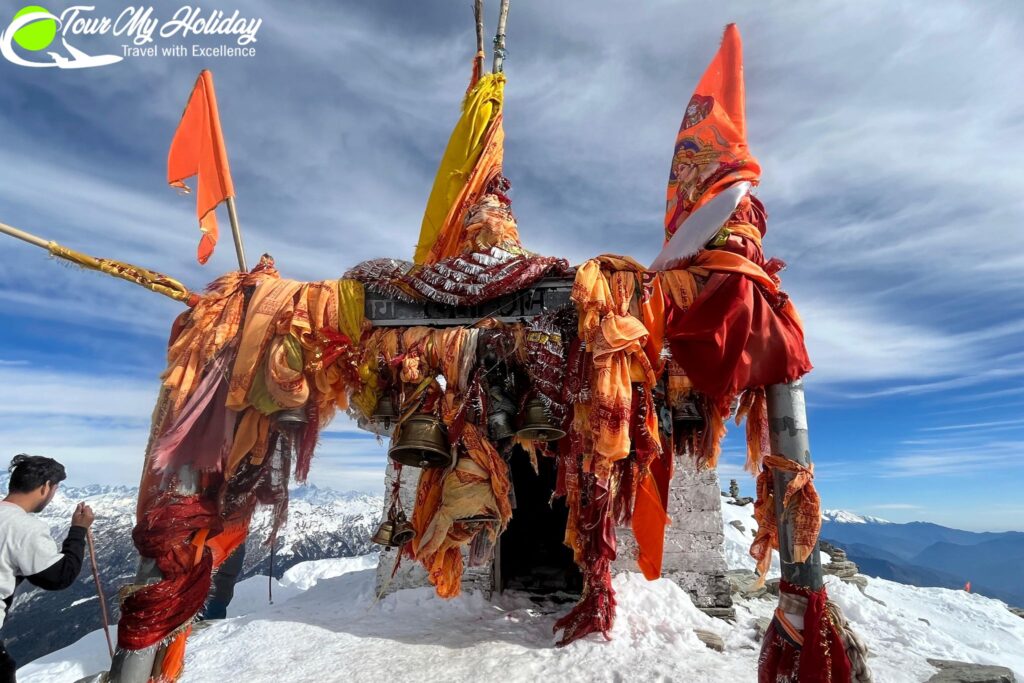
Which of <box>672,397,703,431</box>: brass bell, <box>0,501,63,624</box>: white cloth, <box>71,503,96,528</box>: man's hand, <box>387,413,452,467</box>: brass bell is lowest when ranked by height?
<box>0,501,63,624</box>: white cloth

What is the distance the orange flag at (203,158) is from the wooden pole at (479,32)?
2883 millimetres

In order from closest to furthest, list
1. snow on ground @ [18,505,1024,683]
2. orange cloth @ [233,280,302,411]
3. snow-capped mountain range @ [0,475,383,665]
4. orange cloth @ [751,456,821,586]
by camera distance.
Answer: orange cloth @ [751,456,821,586] < orange cloth @ [233,280,302,411] < snow on ground @ [18,505,1024,683] < snow-capped mountain range @ [0,475,383,665]

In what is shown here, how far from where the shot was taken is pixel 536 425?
12.0 feet

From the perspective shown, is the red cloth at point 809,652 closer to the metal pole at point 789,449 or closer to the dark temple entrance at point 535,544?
the metal pole at point 789,449

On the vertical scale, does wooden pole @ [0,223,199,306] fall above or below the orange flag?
below

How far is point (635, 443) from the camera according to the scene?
3734mm

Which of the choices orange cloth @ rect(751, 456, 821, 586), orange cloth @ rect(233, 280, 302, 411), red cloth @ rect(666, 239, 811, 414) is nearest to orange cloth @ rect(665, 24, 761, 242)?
red cloth @ rect(666, 239, 811, 414)

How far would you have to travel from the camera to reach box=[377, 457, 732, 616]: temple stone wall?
23.5ft

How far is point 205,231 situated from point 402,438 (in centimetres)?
235

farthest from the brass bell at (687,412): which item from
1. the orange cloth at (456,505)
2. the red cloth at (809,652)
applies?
the orange cloth at (456,505)

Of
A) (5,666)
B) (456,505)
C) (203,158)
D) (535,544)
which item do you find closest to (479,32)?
(203,158)

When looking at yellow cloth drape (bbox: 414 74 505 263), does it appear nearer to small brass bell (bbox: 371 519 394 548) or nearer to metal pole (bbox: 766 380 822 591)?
small brass bell (bbox: 371 519 394 548)

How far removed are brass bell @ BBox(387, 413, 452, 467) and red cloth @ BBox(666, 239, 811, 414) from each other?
169cm

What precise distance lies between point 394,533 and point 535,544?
23.4ft
